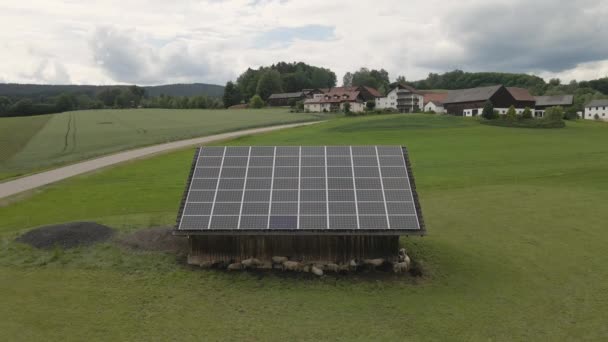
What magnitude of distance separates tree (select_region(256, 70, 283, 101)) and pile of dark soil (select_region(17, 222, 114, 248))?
511 ft

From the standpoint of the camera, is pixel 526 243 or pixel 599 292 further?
pixel 526 243

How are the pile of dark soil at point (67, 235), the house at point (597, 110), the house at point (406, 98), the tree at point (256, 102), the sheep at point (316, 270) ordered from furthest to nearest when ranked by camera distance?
the tree at point (256, 102) < the house at point (406, 98) < the house at point (597, 110) < the pile of dark soil at point (67, 235) < the sheep at point (316, 270)

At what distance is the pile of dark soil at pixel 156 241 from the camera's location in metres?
20.2

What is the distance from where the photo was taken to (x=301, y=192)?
1961 centimetres

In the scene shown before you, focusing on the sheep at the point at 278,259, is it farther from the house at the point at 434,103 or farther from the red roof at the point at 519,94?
the house at the point at 434,103

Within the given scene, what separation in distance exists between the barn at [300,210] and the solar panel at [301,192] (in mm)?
40

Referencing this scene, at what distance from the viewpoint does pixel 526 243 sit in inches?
866

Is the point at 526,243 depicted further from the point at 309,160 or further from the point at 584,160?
the point at 584,160

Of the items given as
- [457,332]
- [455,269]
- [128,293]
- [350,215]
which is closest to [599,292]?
[455,269]

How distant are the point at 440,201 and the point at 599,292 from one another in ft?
47.4

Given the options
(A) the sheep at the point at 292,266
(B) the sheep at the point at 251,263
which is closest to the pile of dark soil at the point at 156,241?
(B) the sheep at the point at 251,263

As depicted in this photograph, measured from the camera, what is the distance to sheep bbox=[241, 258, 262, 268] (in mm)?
18516

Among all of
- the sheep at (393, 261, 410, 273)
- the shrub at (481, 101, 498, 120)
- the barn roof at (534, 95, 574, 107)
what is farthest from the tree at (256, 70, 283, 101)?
the sheep at (393, 261, 410, 273)

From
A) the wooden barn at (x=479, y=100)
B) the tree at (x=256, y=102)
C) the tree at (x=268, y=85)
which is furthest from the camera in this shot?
the tree at (x=268, y=85)
